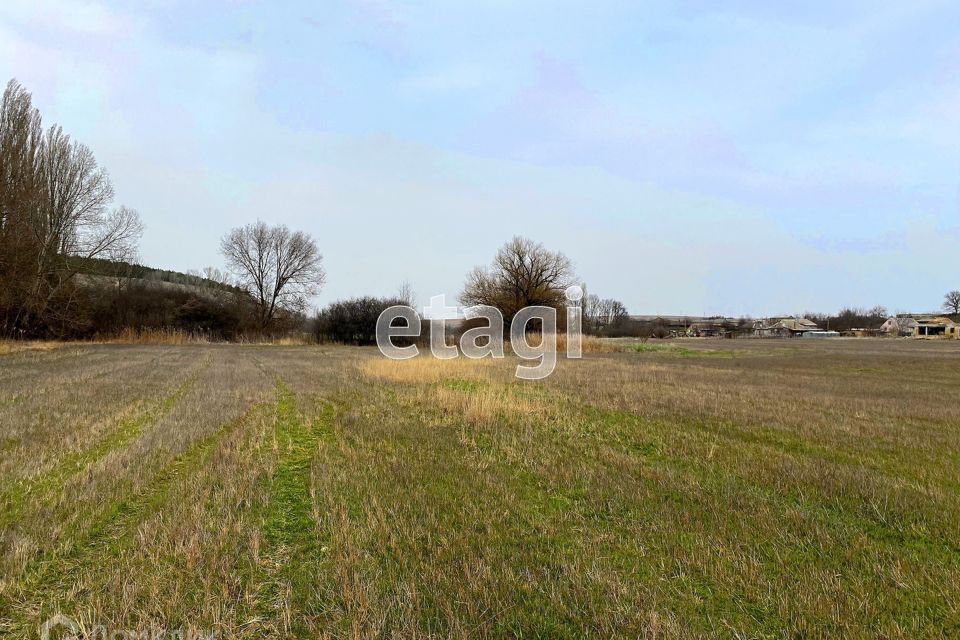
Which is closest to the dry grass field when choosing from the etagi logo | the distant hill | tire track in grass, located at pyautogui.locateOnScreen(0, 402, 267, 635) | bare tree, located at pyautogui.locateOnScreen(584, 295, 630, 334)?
tire track in grass, located at pyautogui.locateOnScreen(0, 402, 267, 635)

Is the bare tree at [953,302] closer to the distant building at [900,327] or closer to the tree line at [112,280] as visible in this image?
the distant building at [900,327]

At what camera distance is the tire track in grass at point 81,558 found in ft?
8.36

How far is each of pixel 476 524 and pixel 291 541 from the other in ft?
4.83

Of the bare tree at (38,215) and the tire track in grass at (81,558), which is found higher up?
the bare tree at (38,215)

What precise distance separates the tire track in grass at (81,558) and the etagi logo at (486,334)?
22.5 m

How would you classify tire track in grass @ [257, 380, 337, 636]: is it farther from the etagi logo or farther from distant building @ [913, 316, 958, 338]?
distant building @ [913, 316, 958, 338]

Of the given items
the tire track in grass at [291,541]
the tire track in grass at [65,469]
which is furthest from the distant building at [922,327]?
the tire track in grass at [65,469]

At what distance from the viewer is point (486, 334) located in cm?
3872

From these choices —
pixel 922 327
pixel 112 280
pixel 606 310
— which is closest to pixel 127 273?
pixel 112 280

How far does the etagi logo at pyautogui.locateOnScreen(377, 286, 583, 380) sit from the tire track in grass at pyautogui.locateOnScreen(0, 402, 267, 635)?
2251 centimetres

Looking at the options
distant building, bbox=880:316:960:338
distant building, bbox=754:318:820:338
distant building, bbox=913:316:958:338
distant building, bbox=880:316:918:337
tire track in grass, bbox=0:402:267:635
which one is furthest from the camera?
distant building, bbox=754:318:820:338

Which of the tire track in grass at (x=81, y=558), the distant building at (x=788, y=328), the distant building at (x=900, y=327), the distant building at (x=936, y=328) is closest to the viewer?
the tire track in grass at (x=81, y=558)

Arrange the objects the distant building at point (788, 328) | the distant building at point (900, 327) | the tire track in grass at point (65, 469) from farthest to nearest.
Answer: the distant building at point (788, 328) → the distant building at point (900, 327) → the tire track in grass at point (65, 469)

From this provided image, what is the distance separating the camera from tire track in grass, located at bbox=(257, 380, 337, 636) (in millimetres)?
2619
